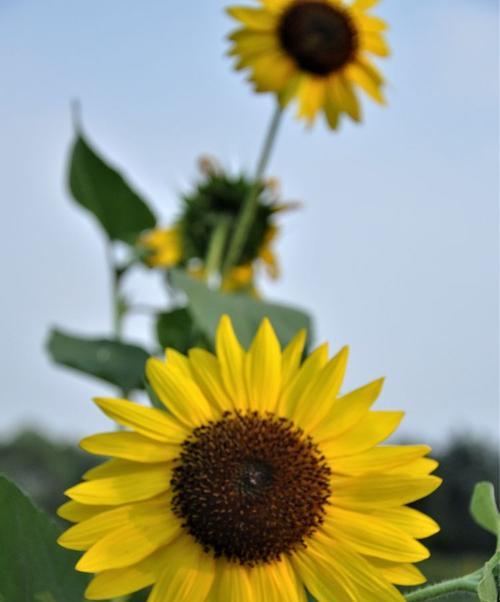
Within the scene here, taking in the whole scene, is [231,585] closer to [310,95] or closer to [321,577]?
[321,577]

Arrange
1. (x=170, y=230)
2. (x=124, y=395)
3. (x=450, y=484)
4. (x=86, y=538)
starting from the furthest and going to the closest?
(x=450, y=484), (x=170, y=230), (x=124, y=395), (x=86, y=538)

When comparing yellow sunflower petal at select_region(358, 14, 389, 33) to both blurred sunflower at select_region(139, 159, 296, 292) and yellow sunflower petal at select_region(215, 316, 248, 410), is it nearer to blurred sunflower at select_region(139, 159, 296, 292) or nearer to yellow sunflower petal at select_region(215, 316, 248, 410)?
blurred sunflower at select_region(139, 159, 296, 292)

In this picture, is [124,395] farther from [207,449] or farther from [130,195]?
[207,449]

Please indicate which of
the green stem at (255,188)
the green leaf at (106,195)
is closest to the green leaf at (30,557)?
the green stem at (255,188)

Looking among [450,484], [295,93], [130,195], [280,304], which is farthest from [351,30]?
[450,484]

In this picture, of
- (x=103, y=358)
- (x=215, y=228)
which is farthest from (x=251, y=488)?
(x=215, y=228)
